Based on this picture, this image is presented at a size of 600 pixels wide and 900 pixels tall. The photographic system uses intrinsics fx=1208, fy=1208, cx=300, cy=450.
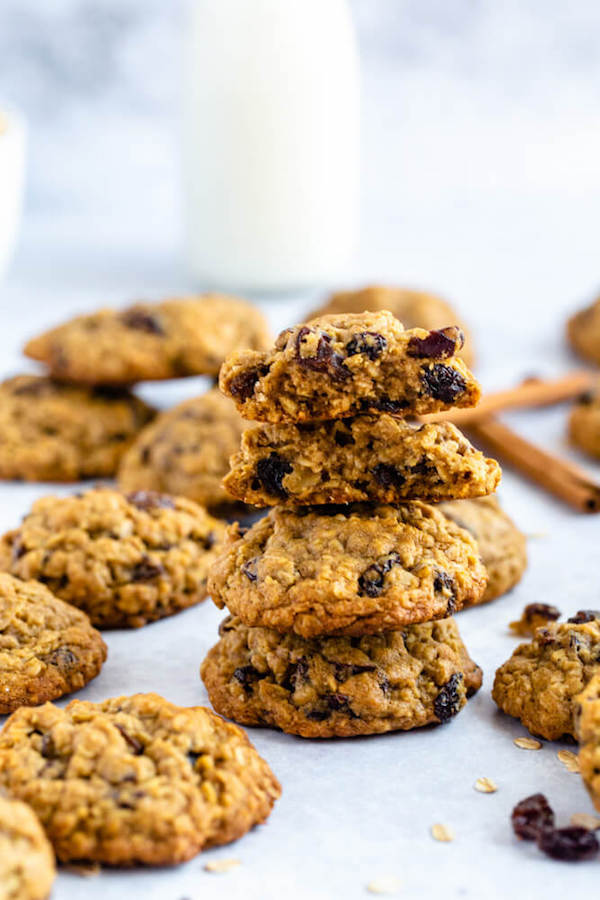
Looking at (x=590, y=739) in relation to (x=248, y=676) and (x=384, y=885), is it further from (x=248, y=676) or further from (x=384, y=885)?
(x=248, y=676)

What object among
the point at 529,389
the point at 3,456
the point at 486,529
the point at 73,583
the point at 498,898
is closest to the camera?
the point at 498,898

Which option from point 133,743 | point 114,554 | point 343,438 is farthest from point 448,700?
point 114,554

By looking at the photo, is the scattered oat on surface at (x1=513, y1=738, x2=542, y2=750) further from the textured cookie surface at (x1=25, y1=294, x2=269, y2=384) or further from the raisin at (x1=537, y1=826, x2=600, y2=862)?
the textured cookie surface at (x1=25, y1=294, x2=269, y2=384)

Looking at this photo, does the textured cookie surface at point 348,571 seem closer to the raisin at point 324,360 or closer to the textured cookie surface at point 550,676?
the textured cookie surface at point 550,676

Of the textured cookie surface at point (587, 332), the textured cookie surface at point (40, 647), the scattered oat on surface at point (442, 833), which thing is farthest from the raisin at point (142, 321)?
the scattered oat on surface at point (442, 833)

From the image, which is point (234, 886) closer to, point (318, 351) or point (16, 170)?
point (318, 351)

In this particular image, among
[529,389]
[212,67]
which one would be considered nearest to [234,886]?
[529,389]

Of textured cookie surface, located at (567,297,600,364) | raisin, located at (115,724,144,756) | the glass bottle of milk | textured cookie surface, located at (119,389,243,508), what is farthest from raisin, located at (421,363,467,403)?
the glass bottle of milk
